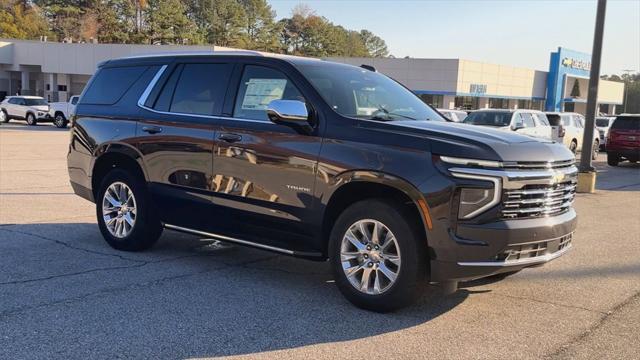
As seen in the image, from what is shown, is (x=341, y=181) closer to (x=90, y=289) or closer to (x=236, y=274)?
(x=236, y=274)

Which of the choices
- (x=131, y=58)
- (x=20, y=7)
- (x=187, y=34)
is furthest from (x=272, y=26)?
(x=131, y=58)

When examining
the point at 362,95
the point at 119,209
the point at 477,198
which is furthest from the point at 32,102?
the point at 477,198

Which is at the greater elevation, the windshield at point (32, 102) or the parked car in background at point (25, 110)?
the windshield at point (32, 102)

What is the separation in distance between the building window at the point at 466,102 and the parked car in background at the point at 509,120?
29.3 meters

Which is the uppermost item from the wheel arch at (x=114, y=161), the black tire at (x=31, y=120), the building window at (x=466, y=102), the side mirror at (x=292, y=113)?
the building window at (x=466, y=102)

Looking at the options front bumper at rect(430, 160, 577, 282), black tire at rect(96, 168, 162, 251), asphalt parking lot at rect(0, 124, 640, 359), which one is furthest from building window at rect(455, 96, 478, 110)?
front bumper at rect(430, 160, 577, 282)

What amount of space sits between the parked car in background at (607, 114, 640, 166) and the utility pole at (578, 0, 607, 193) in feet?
27.1

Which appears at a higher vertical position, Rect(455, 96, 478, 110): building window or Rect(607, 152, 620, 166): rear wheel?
Rect(455, 96, 478, 110): building window

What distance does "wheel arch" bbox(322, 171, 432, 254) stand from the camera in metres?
4.79

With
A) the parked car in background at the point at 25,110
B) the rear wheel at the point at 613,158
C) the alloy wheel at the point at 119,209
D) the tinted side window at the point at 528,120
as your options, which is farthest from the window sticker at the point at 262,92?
the parked car in background at the point at 25,110

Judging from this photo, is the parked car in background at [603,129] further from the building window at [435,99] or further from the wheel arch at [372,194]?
the wheel arch at [372,194]

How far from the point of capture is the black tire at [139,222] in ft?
22.0

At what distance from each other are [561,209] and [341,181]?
181 cm

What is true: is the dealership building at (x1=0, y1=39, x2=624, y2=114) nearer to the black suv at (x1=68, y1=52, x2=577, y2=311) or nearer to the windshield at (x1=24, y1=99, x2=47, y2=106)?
the windshield at (x1=24, y1=99, x2=47, y2=106)
